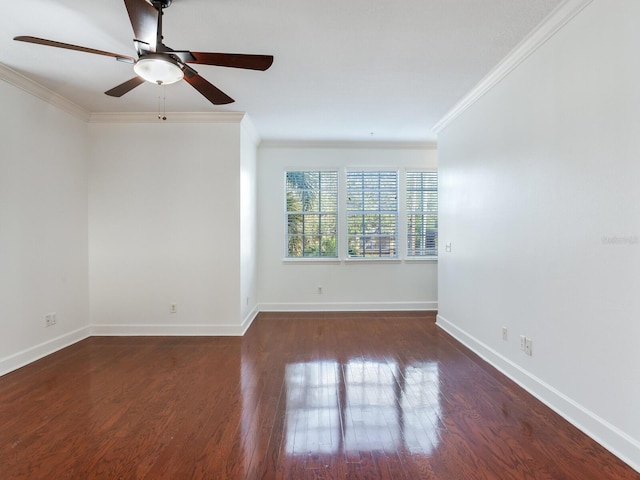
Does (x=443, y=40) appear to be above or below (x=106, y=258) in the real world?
above

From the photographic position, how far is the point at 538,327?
2463 mm

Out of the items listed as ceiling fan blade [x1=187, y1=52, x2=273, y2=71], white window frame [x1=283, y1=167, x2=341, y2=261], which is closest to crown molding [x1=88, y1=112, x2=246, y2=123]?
white window frame [x1=283, y1=167, x2=341, y2=261]

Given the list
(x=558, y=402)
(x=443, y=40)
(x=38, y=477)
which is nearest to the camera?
(x=38, y=477)

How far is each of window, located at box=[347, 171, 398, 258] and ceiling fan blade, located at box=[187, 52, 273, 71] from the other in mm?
3477

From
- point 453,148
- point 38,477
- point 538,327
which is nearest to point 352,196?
point 453,148

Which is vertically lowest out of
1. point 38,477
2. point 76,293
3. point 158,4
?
point 38,477

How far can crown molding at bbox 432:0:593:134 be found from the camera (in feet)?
6.80

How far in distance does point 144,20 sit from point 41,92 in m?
2.54

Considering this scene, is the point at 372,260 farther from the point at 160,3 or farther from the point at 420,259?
the point at 160,3

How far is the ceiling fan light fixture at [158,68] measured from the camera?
1.79 meters

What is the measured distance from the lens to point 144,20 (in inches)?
64.4

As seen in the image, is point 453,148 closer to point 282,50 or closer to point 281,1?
point 282,50

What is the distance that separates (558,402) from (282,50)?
331 cm

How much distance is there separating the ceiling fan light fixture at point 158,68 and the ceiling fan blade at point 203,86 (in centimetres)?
15
